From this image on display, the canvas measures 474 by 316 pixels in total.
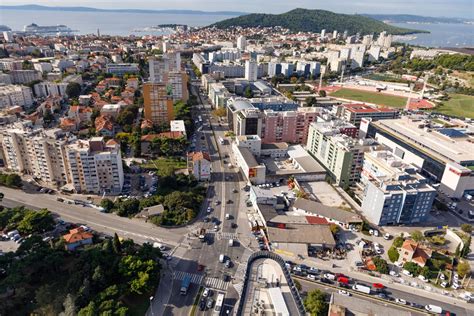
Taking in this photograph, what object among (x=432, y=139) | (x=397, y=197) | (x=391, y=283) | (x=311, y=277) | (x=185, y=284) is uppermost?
(x=432, y=139)

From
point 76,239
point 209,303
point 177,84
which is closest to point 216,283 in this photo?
point 209,303

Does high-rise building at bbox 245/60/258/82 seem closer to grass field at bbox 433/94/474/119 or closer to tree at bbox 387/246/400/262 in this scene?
grass field at bbox 433/94/474/119

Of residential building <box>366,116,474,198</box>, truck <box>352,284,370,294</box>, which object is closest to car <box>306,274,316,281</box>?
truck <box>352,284,370,294</box>

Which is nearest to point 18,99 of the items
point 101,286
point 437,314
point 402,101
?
point 101,286

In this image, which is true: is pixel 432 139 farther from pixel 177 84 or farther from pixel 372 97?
pixel 177 84

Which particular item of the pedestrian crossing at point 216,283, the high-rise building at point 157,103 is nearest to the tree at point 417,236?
the pedestrian crossing at point 216,283

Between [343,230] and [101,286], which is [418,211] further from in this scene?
[101,286]
